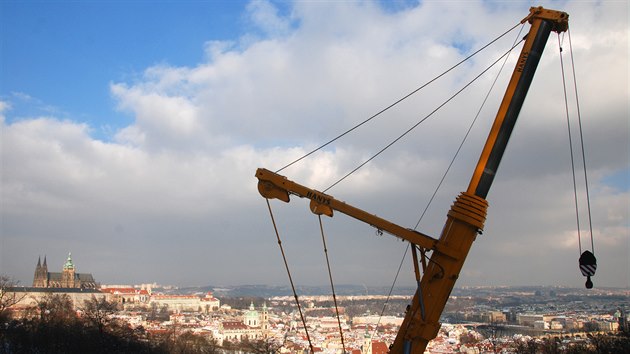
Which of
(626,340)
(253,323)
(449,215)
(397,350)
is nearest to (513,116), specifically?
(449,215)

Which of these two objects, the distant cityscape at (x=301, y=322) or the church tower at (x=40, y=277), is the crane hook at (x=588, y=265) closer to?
the distant cityscape at (x=301, y=322)

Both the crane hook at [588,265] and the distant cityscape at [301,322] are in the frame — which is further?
the distant cityscape at [301,322]

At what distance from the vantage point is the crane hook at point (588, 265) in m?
9.79

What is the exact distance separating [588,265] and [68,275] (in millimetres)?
158682

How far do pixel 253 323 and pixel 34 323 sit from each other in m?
74.0

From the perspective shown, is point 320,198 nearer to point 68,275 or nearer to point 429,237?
point 429,237

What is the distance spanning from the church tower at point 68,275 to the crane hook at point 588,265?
15778 centimetres

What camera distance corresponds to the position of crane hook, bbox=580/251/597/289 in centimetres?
979

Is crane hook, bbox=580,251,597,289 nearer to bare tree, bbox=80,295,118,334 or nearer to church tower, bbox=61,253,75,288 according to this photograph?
bare tree, bbox=80,295,118,334

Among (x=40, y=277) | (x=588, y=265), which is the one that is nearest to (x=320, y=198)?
(x=588, y=265)

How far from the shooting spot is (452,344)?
73.6 meters

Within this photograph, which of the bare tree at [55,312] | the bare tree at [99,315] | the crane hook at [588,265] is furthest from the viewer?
the bare tree at [55,312]

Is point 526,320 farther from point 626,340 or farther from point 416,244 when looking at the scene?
point 416,244

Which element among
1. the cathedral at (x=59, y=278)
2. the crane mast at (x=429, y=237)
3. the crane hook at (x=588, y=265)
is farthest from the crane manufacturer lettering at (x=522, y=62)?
the cathedral at (x=59, y=278)
